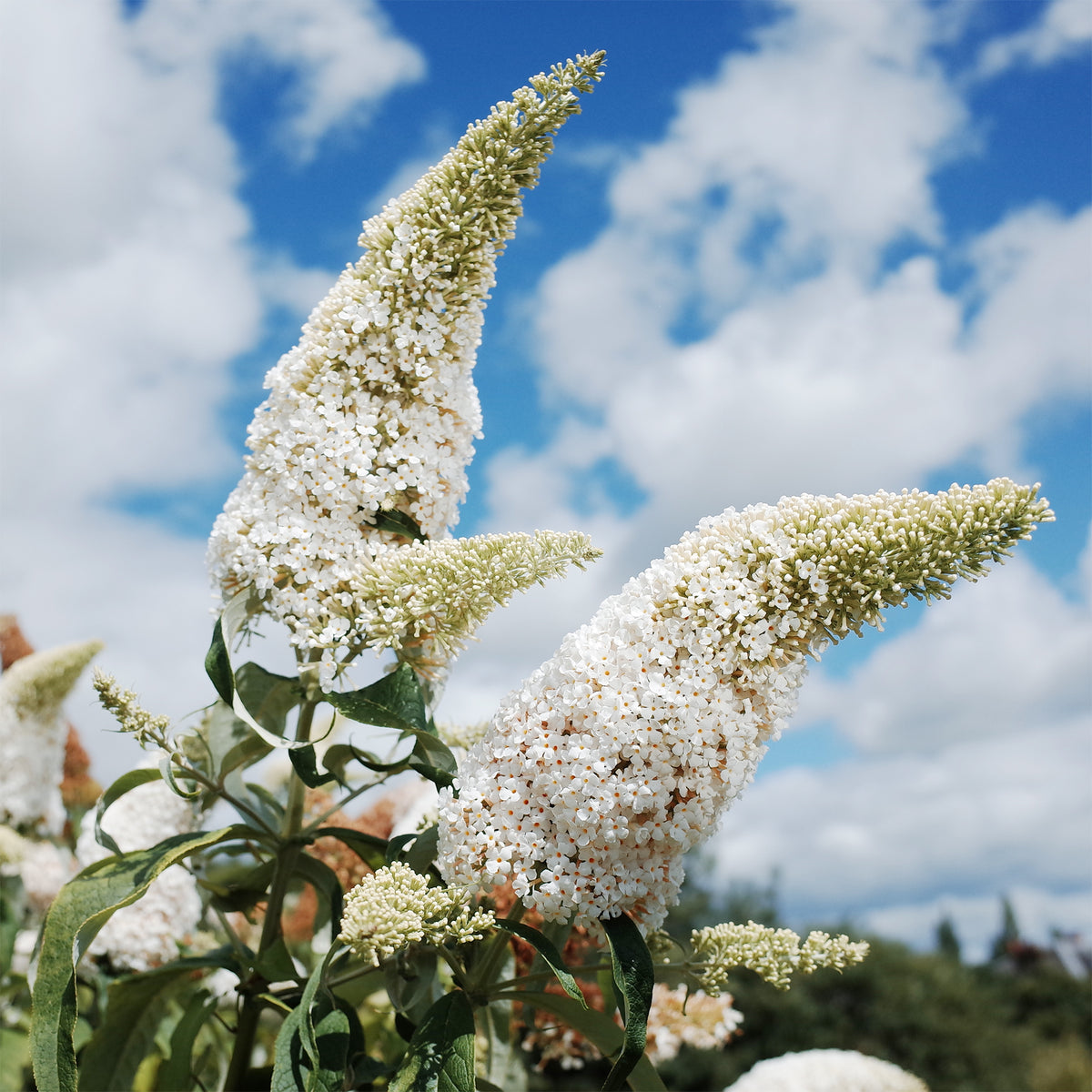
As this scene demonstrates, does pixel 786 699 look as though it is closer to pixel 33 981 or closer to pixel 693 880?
pixel 33 981

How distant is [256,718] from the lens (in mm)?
2029

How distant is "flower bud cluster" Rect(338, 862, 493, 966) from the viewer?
1.37m

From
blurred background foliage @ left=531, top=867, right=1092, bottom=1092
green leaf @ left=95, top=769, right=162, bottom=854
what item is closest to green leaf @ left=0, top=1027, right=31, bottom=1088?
green leaf @ left=95, top=769, right=162, bottom=854

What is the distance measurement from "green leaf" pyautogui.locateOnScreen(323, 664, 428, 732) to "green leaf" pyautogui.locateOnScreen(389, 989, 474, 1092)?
47 cm

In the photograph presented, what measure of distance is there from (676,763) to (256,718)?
0.95 meters

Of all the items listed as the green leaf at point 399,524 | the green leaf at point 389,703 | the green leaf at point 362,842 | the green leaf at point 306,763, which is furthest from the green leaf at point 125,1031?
the green leaf at point 399,524

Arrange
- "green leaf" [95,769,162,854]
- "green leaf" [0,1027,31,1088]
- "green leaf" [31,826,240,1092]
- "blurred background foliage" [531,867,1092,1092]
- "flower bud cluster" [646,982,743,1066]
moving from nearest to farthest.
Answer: "green leaf" [31,826,240,1092] < "green leaf" [95,769,162,854] < "flower bud cluster" [646,982,743,1066] < "green leaf" [0,1027,31,1088] < "blurred background foliage" [531,867,1092,1092]

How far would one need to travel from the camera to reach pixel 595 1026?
5.75 feet

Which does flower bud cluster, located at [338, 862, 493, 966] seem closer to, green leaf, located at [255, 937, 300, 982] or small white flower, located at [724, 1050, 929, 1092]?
green leaf, located at [255, 937, 300, 982]

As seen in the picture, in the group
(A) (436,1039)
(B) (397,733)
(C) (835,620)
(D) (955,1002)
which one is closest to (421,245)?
(B) (397,733)

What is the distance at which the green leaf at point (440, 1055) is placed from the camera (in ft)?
4.87

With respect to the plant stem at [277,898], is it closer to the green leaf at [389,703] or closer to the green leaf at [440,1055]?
the green leaf at [389,703]

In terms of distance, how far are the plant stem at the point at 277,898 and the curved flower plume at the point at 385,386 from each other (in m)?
0.27

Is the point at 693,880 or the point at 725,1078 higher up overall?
the point at 693,880
